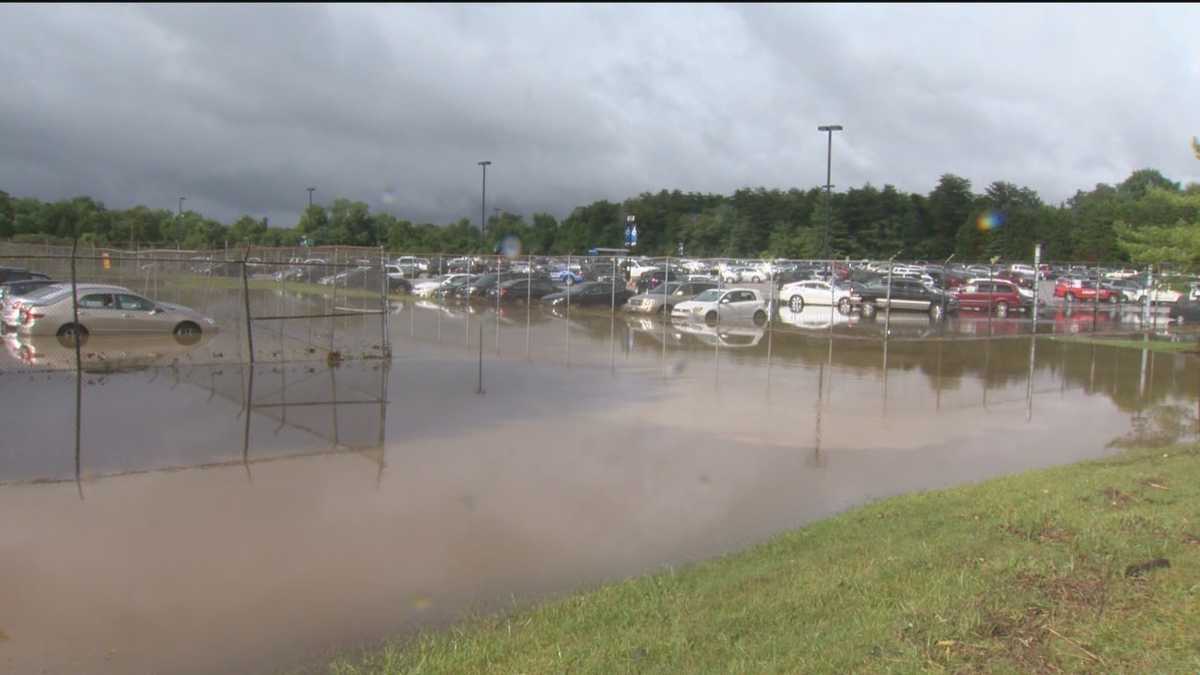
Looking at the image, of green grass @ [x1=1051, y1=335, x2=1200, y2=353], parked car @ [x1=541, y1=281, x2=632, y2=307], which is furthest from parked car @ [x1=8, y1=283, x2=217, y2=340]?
green grass @ [x1=1051, y1=335, x2=1200, y2=353]

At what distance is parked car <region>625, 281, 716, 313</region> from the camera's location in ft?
108

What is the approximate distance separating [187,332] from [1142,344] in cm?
2592

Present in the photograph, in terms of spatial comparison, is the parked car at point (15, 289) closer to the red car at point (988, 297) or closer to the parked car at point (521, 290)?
the parked car at point (521, 290)

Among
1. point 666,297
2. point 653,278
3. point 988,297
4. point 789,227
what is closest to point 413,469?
point 666,297

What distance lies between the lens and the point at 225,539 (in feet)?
21.8

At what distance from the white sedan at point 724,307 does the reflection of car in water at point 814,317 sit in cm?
126

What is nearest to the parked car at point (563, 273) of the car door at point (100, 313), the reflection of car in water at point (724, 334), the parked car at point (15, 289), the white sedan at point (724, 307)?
the white sedan at point (724, 307)

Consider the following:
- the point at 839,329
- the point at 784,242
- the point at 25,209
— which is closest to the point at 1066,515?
the point at 839,329

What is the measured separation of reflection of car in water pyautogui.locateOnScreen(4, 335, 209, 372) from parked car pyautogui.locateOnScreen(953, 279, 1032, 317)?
101 ft

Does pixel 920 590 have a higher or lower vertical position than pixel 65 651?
higher

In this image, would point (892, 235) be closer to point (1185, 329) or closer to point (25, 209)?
point (1185, 329)

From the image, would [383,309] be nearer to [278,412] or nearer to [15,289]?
[278,412]

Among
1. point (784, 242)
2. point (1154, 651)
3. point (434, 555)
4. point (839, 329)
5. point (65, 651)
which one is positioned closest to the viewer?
point (1154, 651)

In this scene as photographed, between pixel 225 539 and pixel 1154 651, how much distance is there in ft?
20.0
